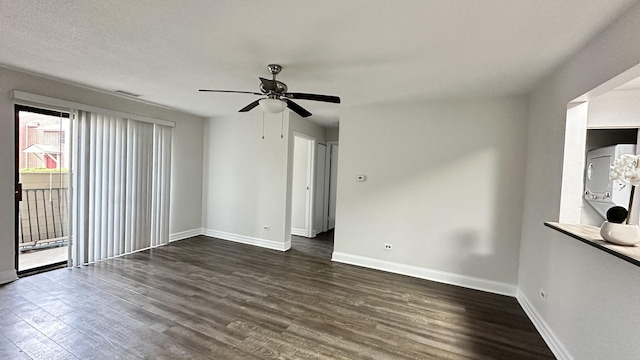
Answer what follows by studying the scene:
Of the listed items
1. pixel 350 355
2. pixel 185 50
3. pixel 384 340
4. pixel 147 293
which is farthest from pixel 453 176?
pixel 147 293

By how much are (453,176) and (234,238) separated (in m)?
3.96

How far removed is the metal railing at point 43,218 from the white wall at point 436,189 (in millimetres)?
3800

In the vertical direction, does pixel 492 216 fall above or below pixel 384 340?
above

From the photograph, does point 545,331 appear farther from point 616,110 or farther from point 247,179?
point 247,179

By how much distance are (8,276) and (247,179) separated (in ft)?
10.3

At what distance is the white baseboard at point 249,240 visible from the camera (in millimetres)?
4570

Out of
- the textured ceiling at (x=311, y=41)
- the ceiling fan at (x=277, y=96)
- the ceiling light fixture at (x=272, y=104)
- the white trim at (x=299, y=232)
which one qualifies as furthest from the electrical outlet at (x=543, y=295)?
the white trim at (x=299, y=232)

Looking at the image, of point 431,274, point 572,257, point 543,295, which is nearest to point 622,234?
point 572,257

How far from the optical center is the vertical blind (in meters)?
3.52

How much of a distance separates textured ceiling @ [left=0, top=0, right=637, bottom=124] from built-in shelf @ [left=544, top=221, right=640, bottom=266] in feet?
4.45

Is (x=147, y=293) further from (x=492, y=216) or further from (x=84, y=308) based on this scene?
(x=492, y=216)

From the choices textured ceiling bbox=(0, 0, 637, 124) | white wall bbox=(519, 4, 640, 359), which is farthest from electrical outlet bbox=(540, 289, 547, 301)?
textured ceiling bbox=(0, 0, 637, 124)

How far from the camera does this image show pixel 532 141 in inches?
113

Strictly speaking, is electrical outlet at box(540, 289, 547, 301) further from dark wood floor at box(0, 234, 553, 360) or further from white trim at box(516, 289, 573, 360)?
dark wood floor at box(0, 234, 553, 360)
